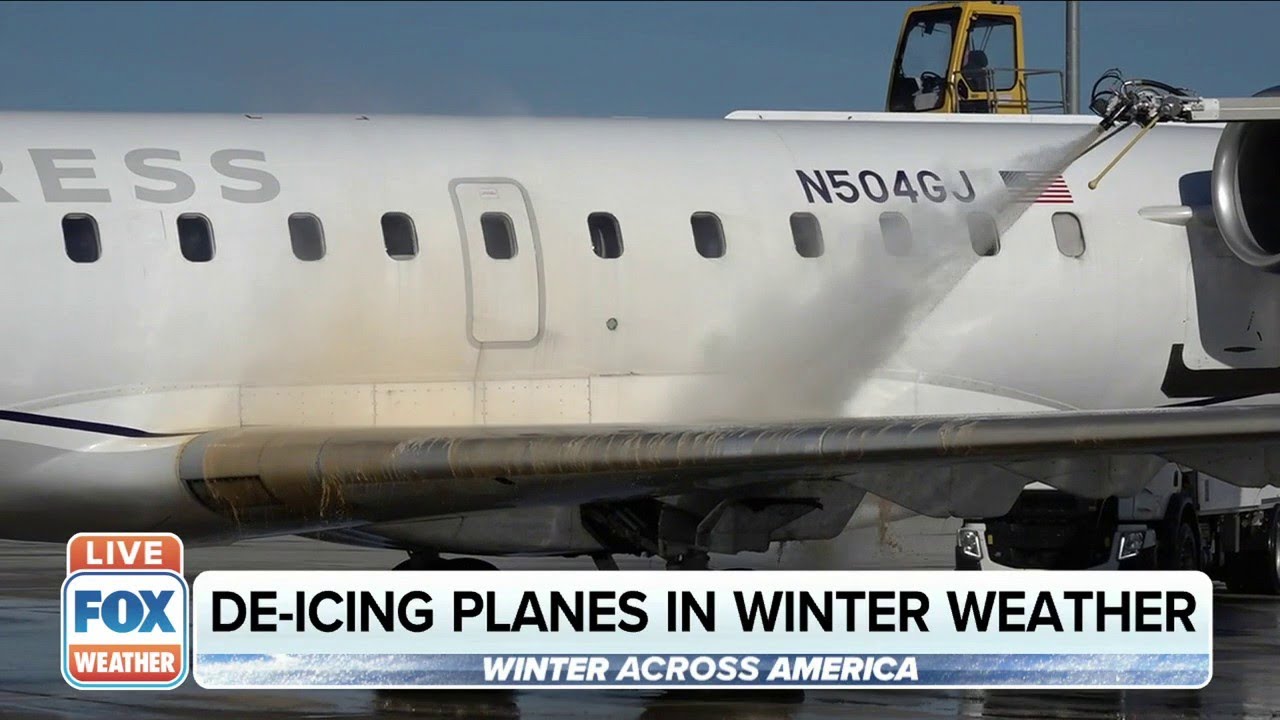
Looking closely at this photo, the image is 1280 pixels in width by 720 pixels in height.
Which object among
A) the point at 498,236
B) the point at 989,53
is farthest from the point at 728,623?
the point at 989,53

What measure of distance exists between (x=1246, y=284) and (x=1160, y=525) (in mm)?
3052

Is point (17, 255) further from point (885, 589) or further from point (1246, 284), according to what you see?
point (1246, 284)

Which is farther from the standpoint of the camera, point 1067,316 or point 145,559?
point 1067,316

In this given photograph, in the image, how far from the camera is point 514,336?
13.8 m

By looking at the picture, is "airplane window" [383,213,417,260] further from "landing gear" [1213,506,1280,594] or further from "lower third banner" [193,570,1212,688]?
"landing gear" [1213,506,1280,594]

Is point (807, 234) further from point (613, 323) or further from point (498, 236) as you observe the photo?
point (498, 236)

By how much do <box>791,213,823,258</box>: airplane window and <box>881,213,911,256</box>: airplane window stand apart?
60 cm

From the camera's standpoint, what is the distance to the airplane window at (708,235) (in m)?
14.6

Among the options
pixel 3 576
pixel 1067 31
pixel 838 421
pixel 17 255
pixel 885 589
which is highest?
pixel 1067 31

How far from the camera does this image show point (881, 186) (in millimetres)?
15555

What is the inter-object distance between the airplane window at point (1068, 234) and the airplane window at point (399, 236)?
5059mm

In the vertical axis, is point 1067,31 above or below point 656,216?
above

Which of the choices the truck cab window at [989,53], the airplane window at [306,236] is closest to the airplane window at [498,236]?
the airplane window at [306,236]

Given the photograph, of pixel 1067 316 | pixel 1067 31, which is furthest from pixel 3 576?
pixel 1067 31
